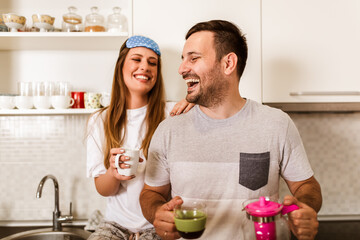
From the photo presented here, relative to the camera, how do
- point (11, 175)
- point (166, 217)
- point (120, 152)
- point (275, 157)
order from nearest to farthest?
point (166, 217), point (120, 152), point (275, 157), point (11, 175)

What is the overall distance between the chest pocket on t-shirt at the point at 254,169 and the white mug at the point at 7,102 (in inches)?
47.6

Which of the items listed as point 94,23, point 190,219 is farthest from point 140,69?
point 190,219

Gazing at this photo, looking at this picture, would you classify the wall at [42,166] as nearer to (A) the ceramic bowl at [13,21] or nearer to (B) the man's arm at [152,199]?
(A) the ceramic bowl at [13,21]

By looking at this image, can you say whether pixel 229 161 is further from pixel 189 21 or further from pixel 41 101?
pixel 41 101

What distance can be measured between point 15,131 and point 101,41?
31.8 inches

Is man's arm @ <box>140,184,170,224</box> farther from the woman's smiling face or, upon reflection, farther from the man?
the woman's smiling face

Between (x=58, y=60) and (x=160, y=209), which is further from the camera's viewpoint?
(x=58, y=60)

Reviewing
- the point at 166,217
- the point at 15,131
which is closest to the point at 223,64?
the point at 166,217

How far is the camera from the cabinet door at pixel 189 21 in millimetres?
1562

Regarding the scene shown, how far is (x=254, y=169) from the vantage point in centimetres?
126

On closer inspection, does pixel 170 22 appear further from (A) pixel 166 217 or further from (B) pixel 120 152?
(A) pixel 166 217

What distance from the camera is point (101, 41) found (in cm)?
171

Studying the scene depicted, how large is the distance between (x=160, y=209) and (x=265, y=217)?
37 centimetres

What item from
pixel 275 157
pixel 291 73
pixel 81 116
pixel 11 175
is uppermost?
pixel 291 73
